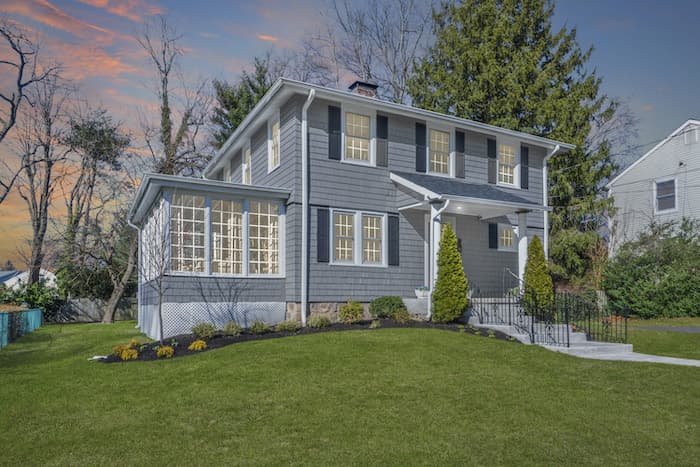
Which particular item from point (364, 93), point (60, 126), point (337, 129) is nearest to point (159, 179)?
point (337, 129)

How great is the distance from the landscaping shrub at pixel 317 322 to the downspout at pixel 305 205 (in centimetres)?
45

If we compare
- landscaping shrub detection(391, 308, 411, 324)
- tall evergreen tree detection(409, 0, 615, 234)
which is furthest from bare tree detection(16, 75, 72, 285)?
landscaping shrub detection(391, 308, 411, 324)

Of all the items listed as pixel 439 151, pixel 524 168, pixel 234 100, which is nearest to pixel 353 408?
pixel 439 151

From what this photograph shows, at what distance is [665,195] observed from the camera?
23.4 m

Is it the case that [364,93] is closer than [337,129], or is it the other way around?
[337,129]

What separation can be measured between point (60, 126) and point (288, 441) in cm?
2560

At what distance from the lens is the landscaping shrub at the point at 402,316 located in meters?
12.7

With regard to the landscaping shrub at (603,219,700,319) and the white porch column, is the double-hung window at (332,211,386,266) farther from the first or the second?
the landscaping shrub at (603,219,700,319)

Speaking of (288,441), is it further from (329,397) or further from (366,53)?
(366,53)

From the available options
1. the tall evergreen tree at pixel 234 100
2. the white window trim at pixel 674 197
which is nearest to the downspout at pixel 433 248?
the white window trim at pixel 674 197

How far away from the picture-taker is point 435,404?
695cm

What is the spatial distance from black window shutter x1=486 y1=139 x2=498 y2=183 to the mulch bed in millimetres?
5746

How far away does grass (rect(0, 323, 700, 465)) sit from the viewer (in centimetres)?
551

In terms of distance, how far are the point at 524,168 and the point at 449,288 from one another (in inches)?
269
